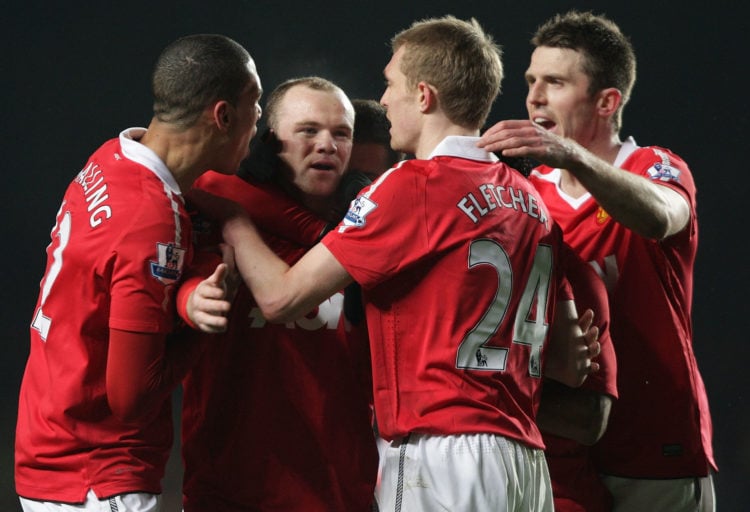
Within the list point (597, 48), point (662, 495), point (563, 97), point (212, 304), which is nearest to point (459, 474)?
point (212, 304)

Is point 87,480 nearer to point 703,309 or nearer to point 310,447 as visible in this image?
point 310,447

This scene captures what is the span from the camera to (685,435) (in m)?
2.26

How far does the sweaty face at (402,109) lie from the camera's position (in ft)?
6.28

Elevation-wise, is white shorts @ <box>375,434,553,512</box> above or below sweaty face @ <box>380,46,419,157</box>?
below

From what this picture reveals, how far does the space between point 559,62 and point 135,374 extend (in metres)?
1.30

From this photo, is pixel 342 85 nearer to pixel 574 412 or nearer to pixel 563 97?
pixel 563 97

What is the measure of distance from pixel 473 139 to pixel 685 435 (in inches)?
35.6

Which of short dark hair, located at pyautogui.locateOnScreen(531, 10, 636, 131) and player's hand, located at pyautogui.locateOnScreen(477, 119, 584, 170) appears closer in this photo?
player's hand, located at pyautogui.locateOnScreen(477, 119, 584, 170)

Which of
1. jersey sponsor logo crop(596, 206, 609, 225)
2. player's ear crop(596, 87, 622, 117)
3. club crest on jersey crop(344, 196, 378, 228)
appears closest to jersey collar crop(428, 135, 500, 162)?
club crest on jersey crop(344, 196, 378, 228)

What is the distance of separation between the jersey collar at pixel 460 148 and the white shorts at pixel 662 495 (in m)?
0.90

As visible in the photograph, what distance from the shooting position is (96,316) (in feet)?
5.83

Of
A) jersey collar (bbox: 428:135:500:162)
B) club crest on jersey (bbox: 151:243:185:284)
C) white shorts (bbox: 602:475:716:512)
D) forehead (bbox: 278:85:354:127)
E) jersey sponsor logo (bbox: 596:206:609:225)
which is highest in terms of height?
forehead (bbox: 278:85:354:127)

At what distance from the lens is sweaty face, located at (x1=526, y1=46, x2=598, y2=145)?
7.84 feet

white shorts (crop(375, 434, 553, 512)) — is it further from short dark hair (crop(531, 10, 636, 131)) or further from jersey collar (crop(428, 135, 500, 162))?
short dark hair (crop(531, 10, 636, 131))
